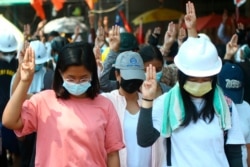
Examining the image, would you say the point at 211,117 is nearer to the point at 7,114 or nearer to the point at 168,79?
the point at 7,114

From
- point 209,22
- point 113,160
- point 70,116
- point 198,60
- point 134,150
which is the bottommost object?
point 209,22

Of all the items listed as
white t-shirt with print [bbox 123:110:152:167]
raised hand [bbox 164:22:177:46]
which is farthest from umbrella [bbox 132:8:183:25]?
white t-shirt with print [bbox 123:110:152:167]

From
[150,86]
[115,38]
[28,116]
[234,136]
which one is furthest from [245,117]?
[28,116]

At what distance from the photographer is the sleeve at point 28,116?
3373mm

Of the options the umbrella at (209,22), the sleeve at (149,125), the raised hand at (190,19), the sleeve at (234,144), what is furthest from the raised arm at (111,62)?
the umbrella at (209,22)

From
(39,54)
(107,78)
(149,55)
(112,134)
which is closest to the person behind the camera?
(112,134)

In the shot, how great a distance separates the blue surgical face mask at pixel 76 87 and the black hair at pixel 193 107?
57 centimetres

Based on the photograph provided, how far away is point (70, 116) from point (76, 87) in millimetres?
175

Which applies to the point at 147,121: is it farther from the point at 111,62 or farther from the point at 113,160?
the point at 111,62

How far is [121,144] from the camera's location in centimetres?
355

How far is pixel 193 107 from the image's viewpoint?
3.37 m

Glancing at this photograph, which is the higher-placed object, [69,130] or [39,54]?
[69,130]

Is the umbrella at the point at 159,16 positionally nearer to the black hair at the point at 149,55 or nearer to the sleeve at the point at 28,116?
the black hair at the point at 149,55

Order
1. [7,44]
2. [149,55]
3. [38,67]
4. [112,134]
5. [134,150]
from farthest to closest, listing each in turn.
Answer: [38,67]
[7,44]
[149,55]
[134,150]
[112,134]
